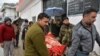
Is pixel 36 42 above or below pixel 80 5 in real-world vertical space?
below

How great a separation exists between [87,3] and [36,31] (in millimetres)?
4438

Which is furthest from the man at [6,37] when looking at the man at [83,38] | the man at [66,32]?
the man at [83,38]

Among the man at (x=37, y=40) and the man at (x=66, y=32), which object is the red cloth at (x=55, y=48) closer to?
the man at (x=66, y=32)

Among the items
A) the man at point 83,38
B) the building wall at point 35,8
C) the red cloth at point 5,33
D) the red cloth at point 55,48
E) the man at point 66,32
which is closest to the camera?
the man at point 83,38

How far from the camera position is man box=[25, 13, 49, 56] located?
5418mm

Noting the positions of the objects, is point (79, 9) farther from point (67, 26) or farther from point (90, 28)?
point (90, 28)

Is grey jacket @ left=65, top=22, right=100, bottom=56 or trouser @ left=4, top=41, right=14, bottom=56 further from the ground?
grey jacket @ left=65, top=22, right=100, bottom=56

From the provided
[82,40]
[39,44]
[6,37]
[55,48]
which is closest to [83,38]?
[82,40]

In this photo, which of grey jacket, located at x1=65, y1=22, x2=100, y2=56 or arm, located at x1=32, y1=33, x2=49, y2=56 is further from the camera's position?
arm, located at x1=32, y1=33, x2=49, y2=56

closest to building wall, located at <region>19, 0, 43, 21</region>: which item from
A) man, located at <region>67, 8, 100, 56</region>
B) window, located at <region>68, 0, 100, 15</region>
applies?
window, located at <region>68, 0, 100, 15</region>

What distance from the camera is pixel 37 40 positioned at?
17.7 ft

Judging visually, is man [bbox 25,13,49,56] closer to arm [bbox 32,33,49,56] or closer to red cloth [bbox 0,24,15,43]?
arm [bbox 32,33,49,56]

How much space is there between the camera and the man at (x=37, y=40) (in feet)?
17.8

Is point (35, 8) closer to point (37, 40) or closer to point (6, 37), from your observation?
point (6, 37)
